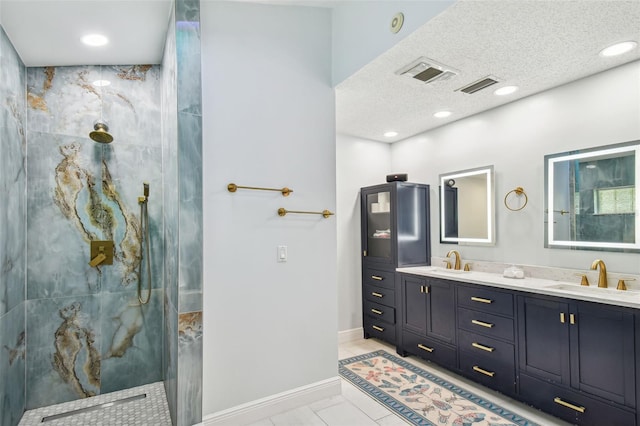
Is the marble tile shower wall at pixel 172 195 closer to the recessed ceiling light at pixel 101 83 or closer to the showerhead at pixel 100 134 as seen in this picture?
the showerhead at pixel 100 134

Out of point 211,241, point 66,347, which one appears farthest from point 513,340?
point 66,347

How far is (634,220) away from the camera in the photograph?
2277 millimetres

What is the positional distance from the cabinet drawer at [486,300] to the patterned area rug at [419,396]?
662 mm

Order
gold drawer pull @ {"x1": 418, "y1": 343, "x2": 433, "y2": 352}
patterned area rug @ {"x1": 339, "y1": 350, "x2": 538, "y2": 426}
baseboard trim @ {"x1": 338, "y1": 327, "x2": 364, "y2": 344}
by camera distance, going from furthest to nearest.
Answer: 1. baseboard trim @ {"x1": 338, "y1": 327, "x2": 364, "y2": 344}
2. gold drawer pull @ {"x1": 418, "y1": 343, "x2": 433, "y2": 352}
3. patterned area rug @ {"x1": 339, "y1": 350, "x2": 538, "y2": 426}

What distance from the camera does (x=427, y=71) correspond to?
2424mm

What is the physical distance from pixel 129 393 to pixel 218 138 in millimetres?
2073

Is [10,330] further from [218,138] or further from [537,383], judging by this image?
[537,383]

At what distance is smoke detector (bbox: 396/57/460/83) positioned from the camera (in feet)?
7.58

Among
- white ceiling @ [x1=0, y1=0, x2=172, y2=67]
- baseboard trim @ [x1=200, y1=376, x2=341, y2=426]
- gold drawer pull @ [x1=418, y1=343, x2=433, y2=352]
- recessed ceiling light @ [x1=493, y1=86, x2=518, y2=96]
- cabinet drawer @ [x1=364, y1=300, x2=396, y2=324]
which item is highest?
white ceiling @ [x1=0, y1=0, x2=172, y2=67]

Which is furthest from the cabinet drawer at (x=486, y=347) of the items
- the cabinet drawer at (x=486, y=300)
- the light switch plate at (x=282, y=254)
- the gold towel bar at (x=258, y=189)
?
the gold towel bar at (x=258, y=189)

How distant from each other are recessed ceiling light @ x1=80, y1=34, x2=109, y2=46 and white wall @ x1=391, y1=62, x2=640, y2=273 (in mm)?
3147

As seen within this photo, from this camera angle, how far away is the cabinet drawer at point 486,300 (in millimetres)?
2490

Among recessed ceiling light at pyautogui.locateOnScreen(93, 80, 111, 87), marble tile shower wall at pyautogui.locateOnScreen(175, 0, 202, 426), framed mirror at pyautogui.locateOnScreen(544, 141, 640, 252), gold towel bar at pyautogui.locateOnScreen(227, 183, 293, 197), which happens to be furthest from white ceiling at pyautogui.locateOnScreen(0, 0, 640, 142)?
gold towel bar at pyautogui.locateOnScreen(227, 183, 293, 197)

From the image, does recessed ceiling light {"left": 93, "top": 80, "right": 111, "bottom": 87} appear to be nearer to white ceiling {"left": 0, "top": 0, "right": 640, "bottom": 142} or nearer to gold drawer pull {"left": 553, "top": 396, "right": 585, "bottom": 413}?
white ceiling {"left": 0, "top": 0, "right": 640, "bottom": 142}
